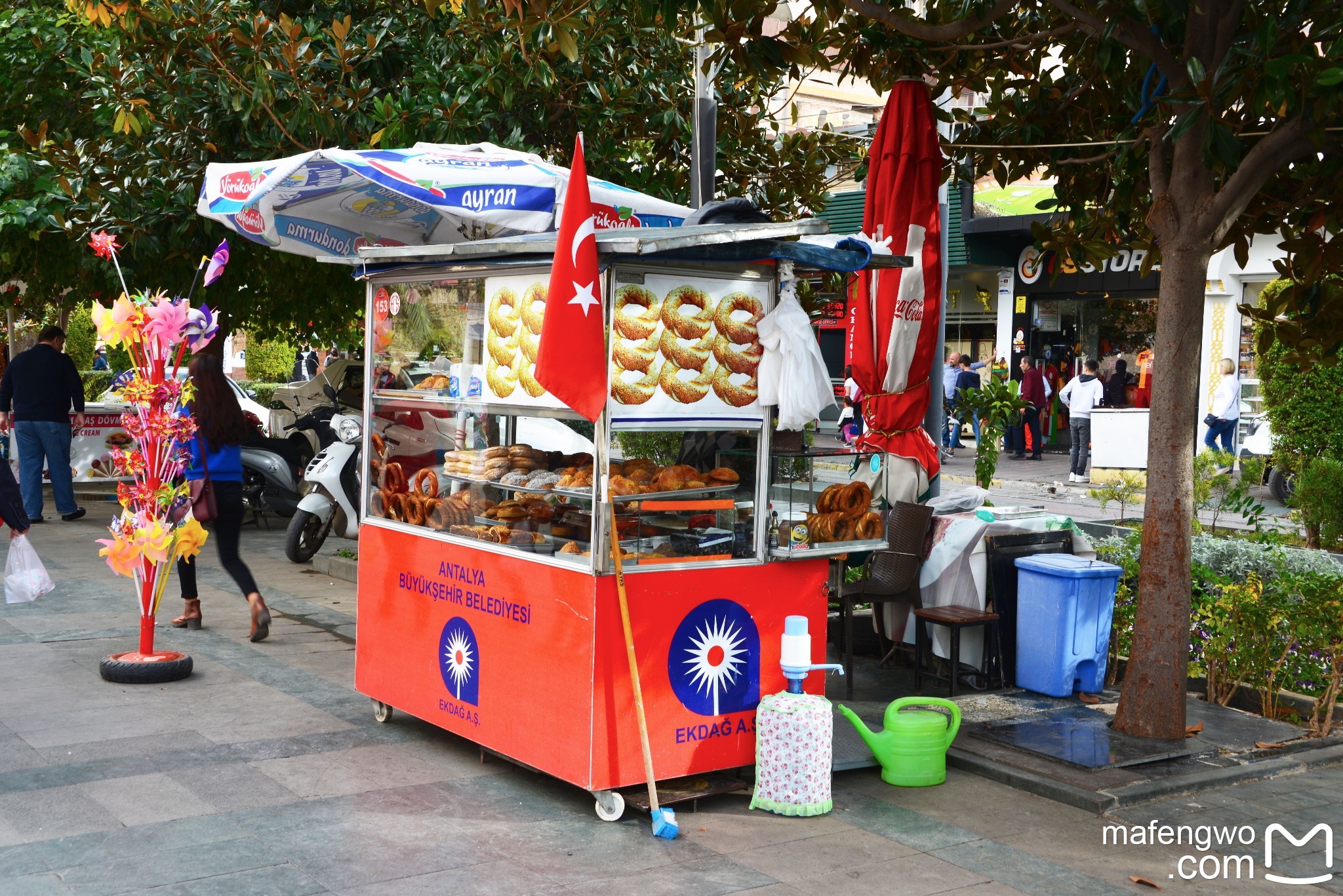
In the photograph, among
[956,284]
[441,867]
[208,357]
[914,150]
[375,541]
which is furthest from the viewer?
[956,284]

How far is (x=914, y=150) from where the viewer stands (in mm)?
7461

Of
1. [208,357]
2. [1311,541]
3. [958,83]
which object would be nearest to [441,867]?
[208,357]

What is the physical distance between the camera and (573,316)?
4953 mm

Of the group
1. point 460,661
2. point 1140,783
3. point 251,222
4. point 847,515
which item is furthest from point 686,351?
point 251,222

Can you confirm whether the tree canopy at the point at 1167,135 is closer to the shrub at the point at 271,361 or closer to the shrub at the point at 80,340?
the shrub at the point at 80,340

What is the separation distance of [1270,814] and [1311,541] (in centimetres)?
615

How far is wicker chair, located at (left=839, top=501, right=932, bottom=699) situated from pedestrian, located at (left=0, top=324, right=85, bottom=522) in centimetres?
924

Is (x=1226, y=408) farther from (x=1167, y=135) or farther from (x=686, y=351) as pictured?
(x=686, y=351)

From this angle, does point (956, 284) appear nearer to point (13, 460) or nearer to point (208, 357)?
A: point (13, 460)

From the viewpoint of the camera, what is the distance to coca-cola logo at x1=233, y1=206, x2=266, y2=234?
7.63m

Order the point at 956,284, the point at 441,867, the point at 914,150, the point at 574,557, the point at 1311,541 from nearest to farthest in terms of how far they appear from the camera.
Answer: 1. the point at 441,867
2. the point at 574,557
3. the point at 914,150
4. the point at 1311,541
5. the point at 956,284

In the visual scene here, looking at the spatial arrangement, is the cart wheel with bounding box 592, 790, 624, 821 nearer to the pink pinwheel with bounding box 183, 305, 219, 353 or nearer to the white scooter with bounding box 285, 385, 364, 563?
the pink pinwheel with bounding box 183, 305, 219, 353

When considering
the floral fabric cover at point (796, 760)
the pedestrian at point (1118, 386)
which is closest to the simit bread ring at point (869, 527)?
the floral fabric cover at point (796, 760)

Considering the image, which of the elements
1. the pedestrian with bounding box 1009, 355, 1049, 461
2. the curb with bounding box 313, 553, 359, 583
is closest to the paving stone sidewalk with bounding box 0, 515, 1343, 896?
the curb with bounding box 313, 553, 359, 583
